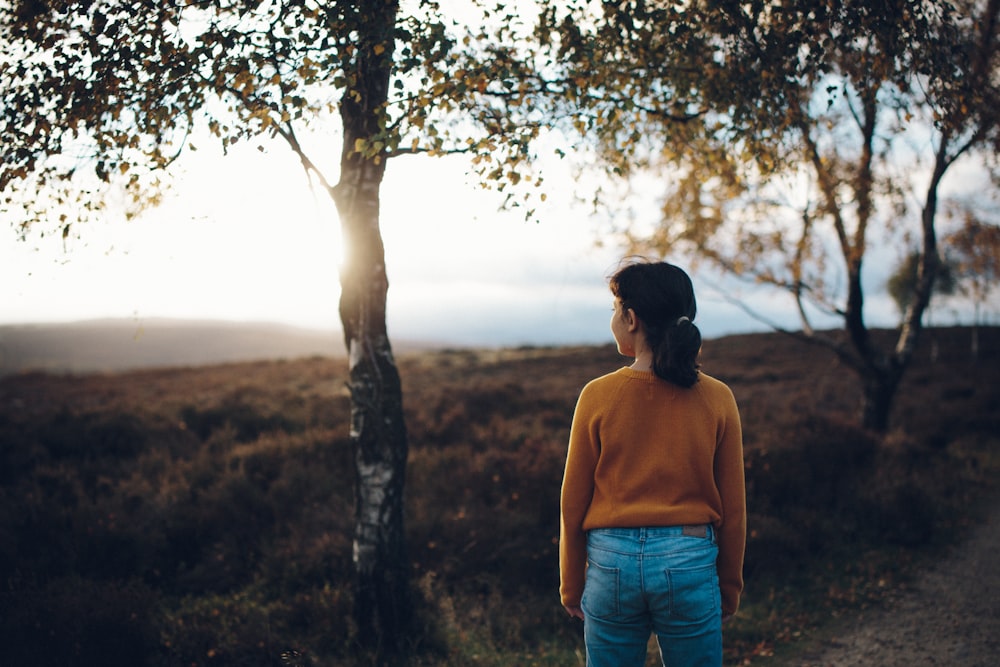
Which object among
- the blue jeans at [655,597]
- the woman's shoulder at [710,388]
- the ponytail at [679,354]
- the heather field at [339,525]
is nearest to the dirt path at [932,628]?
the heather field at [339,525]

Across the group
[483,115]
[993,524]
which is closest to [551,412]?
[993,524]

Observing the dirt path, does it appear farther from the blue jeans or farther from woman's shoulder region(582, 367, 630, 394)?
woman's shoulder region(582, 367, 630, 394)

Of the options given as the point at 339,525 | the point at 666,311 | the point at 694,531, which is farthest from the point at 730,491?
the point at 339,525

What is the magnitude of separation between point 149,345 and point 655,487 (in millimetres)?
45480

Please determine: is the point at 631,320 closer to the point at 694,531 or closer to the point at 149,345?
the point at 694,531

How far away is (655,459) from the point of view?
227cm

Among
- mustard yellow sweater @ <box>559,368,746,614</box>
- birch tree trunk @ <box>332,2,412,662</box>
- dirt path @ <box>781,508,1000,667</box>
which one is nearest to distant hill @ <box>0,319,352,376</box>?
birch tree trunk @ <box>332,2,412,662</box>

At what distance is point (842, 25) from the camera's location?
422 centimetres

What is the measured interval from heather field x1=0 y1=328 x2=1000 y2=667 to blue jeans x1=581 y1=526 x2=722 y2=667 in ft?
9.24

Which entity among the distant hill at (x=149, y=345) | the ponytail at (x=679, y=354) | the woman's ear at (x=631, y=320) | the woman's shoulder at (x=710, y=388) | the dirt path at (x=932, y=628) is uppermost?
the woman's ear at (x=631, y=320)

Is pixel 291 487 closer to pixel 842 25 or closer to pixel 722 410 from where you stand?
pixel 722 410

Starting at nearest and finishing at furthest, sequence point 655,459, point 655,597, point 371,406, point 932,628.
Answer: point 655,597
point 655,459
point 371,406
point 932,628

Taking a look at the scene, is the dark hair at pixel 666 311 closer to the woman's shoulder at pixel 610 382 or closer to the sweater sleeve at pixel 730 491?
the woman's shoulder at pixel 610 382

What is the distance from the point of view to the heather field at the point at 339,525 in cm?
495
